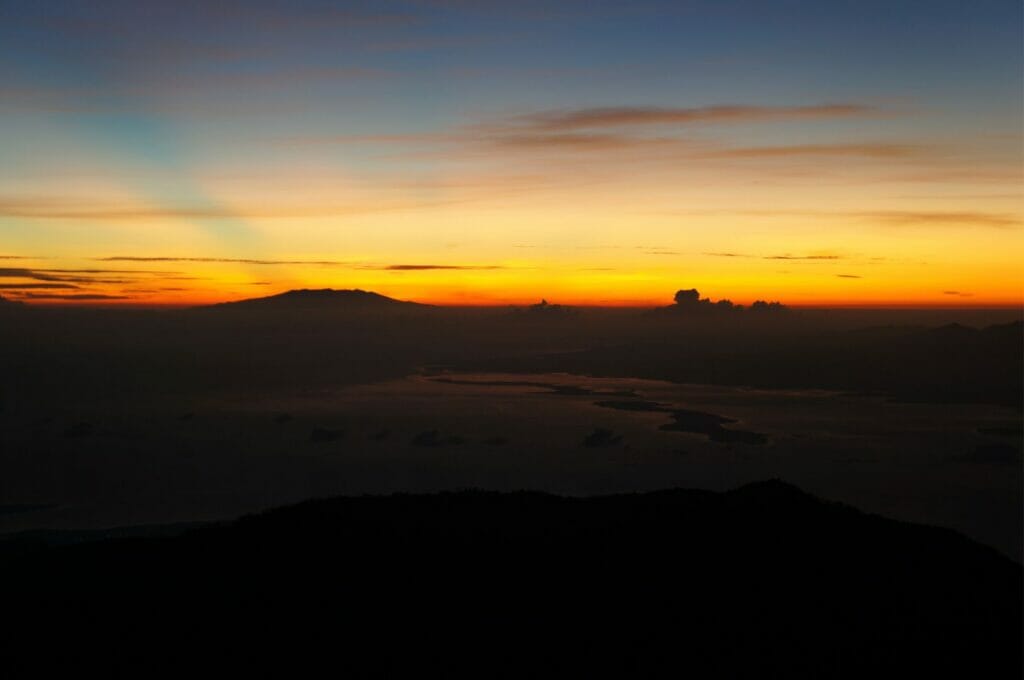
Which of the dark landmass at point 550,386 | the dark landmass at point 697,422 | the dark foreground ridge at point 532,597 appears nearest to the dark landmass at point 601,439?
the dark landmass at point 697,422

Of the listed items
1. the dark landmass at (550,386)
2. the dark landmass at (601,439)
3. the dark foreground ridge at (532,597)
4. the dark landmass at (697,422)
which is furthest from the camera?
the dark landmass at (550,386)

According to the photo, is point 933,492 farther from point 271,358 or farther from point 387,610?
point 271,358

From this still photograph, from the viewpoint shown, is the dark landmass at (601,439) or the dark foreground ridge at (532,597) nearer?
the dark foreground ridge at (532,597)

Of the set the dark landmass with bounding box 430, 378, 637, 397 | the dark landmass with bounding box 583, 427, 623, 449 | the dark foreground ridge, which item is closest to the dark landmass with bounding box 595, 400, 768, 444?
the dark landmass with bounding box 430, 378, 637, 397

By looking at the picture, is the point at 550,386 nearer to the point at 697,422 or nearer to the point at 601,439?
the point at 697,422

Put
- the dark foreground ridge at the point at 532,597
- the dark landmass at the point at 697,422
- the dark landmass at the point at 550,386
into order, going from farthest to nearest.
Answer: the dark landmass at the point at 550,386
the dark landmass at the point at 697,422
the dark foreground ridge at the point at 532,597

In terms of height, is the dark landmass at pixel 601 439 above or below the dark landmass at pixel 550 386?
below

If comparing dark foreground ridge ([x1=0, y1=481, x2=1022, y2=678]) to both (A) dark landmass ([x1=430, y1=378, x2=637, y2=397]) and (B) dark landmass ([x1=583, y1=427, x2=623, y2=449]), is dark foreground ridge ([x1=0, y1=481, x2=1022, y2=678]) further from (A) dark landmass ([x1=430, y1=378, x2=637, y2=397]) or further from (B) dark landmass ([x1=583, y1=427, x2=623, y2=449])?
(A) dark landmass ([x1=430, y1=378, x2=637, y2=397])

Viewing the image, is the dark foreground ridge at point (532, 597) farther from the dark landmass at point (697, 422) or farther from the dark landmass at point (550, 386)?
the dark landmass at point (550, 386)

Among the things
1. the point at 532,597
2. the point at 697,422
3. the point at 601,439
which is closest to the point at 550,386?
the point at 697,422
